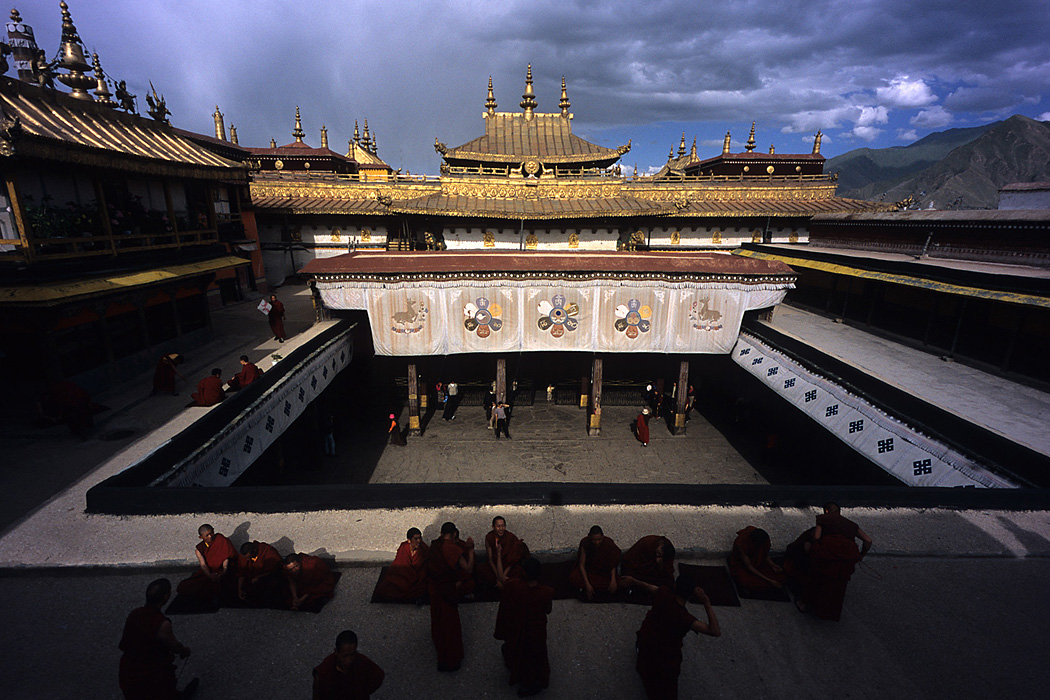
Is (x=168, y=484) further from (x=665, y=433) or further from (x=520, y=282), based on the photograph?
(x=665, y=433)

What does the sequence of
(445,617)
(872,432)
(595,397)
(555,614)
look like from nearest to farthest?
(445,617) → (555,614) → (872,432) → (595,397)

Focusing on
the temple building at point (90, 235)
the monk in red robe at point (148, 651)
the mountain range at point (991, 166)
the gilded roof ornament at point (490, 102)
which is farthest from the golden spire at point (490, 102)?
the mountain range at point (991, 166)

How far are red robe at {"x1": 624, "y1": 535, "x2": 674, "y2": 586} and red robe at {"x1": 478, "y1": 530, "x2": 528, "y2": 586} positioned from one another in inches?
54.1

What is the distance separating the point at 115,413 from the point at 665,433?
17300 millimetres

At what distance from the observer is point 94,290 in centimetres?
1031

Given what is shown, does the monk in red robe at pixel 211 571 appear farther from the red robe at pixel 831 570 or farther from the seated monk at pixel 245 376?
the red robe at pixel 831 570

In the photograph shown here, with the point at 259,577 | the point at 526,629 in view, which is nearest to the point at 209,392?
the point at 259,577

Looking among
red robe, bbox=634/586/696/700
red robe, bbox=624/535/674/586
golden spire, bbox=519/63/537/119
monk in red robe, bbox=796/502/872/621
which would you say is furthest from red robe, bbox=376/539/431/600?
golden spire, bbox=519/63/537/119

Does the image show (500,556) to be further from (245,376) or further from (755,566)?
(245,376)

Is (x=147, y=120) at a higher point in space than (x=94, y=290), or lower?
higher

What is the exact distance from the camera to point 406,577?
5.58 meters

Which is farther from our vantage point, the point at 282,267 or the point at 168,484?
the point at 282,267

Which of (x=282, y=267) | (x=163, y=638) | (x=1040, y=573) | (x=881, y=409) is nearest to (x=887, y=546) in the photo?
(x=1040, y=573)

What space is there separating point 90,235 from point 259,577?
11962 mm
